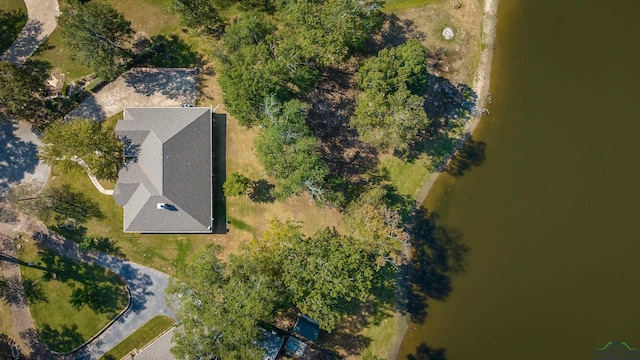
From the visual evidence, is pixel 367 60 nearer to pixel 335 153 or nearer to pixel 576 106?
pixel 335 153

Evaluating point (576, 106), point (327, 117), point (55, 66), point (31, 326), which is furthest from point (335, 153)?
point (31, 326)

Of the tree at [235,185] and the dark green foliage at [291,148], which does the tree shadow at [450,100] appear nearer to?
the dark green foliage at [291,148]

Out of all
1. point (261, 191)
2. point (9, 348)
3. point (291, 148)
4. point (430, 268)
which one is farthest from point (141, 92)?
point (430, 268)

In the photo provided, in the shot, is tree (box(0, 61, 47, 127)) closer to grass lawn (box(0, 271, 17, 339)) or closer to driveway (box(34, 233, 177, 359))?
driveway (box(34, 233, 177, 359))

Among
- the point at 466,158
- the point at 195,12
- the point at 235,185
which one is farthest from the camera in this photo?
the point at 466,158

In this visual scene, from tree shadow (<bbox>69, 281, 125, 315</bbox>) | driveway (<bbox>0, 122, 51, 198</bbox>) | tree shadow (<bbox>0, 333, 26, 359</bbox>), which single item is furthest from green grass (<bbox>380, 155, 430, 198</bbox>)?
tree shadow (<bbox>0, 333, 26, 359</bbox>)

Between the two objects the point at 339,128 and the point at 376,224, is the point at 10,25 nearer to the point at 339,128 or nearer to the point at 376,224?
the point at 339,128
